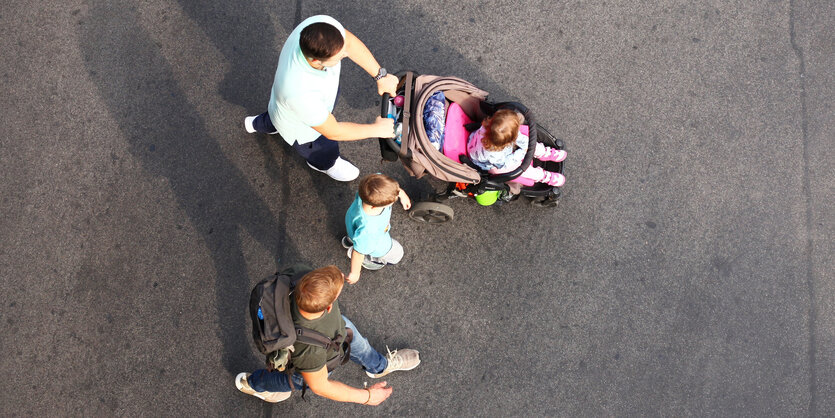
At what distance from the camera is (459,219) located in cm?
463

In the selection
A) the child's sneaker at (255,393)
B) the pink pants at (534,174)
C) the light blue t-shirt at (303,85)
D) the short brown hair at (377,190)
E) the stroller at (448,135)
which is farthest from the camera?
the pink pants at (534,174)

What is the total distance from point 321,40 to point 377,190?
95 cm

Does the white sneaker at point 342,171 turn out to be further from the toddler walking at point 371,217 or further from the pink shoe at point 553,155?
the pink shoe at point 553,155

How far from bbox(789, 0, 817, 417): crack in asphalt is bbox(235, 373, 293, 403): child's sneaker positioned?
4496mm

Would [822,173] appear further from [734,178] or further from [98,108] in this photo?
[98,108]

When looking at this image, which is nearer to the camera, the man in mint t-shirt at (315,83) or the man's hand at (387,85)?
the man in mint t-shirt at (315,83)

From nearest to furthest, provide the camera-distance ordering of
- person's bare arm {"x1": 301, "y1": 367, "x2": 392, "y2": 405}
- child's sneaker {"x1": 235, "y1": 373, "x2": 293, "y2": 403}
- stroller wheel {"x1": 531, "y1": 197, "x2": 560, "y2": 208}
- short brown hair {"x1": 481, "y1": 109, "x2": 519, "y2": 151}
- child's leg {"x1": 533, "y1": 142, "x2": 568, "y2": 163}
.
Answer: person's bare arm {"x1": 301, "y1": 367, "x2": 392, "y2": 405} → short brown hair {"x1": 481, "y1": 109, "x2": 519, "y2": 151} → child's sneaker {"x1": 235, "y1": 373, "x2": 293, "y2": 403} → child's leg {"x1": 533, "y1": 142, "x2": 568, "y2": 163} → stroller wheel {"x1": 531, "y1": 197, "x2": 560, "y2": 208}

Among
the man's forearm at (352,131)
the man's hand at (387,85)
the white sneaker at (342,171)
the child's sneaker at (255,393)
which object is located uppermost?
the man's hand at (387,85)

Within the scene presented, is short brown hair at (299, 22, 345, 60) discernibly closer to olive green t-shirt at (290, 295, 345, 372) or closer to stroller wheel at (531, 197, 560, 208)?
olive green t-shirt at (290, 295, 345, 372)

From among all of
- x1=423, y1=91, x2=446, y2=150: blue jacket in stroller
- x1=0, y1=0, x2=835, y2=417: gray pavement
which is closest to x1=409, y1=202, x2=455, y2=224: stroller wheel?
x1=0, y1=0, x2=835, y2=417: gray pavement

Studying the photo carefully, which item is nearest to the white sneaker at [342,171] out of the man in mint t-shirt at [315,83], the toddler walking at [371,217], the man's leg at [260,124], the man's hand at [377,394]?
the man's leg at [260,124]

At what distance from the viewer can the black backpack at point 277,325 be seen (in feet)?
8.93

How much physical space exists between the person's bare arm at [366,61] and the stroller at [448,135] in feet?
0.23

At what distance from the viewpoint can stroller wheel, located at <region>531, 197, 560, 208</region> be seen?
4.46 m
